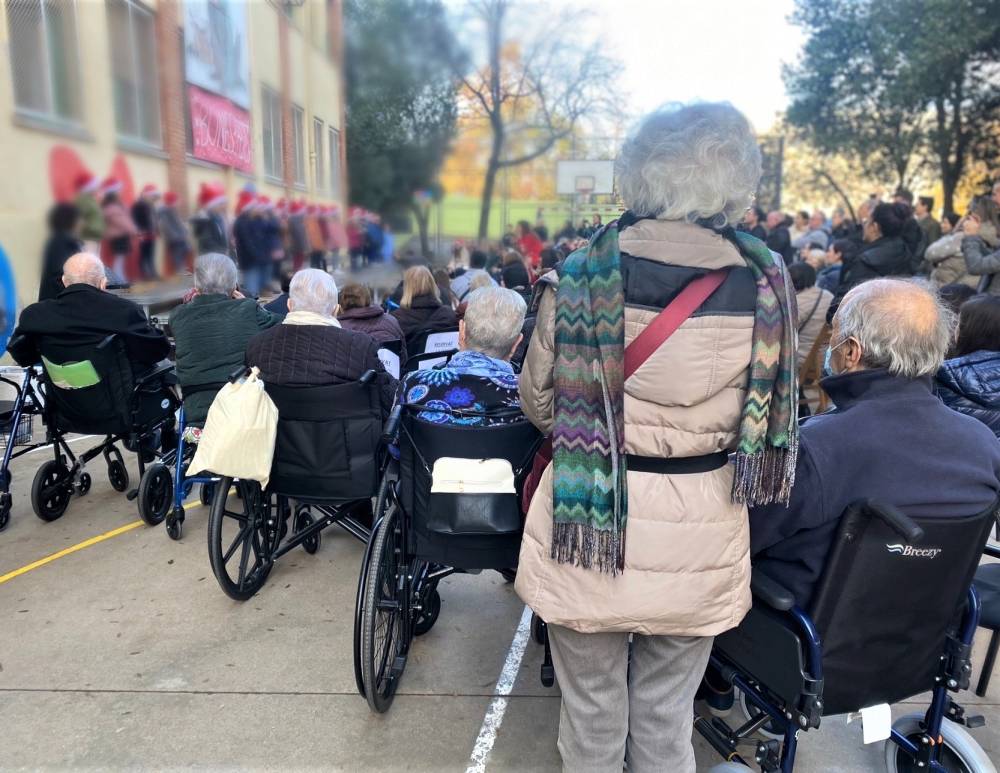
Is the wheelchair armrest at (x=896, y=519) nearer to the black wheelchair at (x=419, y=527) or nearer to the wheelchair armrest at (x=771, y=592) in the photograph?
the wheelchair armrest at (x=771, y=592)

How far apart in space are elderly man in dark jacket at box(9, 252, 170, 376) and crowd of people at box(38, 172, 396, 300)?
0.65 metres

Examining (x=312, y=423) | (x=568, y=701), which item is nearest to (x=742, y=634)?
(x=568, y=701)

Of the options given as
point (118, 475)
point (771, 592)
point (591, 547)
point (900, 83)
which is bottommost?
point (118, 475)

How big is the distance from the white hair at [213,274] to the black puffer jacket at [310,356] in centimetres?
91

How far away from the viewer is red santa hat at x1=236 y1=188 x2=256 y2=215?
4.67 m

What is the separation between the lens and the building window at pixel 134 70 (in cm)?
462

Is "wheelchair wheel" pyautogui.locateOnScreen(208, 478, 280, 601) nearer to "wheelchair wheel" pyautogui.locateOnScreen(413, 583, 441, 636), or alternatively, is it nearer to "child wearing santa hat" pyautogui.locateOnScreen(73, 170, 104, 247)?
"wheelchair wheel" pyautogui.locateOnScreen(413, 583, 441, 636)

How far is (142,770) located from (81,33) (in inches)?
175

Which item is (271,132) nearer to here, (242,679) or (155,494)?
(155,494)

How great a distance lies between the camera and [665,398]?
1426 millimetres

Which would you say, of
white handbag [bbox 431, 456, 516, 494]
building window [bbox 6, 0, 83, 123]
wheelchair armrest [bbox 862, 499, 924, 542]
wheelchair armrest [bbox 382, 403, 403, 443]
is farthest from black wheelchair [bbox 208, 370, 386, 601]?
building window [bbox 6, 0, 83, 123]

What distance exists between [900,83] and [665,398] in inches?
677

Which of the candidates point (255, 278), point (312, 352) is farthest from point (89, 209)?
point (312, 352)

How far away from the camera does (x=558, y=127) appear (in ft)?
15.0
